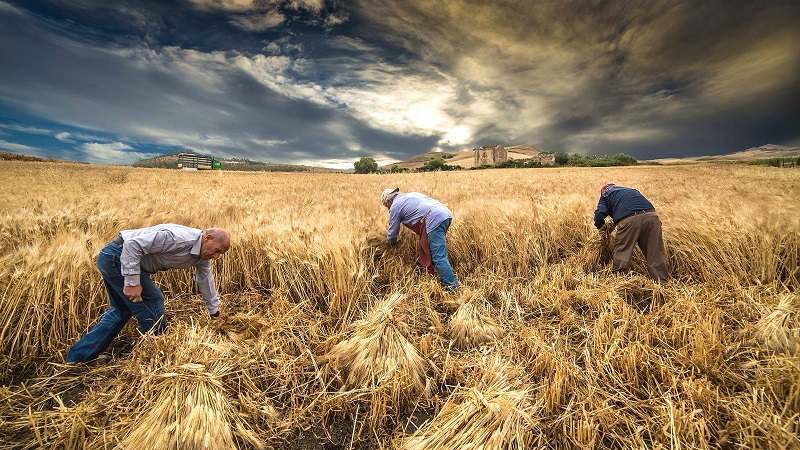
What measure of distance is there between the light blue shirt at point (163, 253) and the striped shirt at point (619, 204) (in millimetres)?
5261

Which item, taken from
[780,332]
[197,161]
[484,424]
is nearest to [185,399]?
[484,424]

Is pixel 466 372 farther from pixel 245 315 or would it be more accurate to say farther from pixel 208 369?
pixel 245 315

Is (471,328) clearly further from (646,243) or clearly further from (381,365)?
(646,243)

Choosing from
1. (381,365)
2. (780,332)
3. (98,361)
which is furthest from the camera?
(98,361)

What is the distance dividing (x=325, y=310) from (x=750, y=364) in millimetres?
3653

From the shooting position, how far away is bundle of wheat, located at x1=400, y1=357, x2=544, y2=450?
69.5 inches

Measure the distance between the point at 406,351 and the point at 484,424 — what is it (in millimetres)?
805

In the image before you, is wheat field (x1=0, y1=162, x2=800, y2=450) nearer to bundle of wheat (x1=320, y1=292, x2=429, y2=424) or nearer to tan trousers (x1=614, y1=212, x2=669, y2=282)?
bundle of wheat (x1=320, y1=292, x2=429, y2=424)

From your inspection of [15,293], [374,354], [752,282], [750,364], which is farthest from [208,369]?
[752,282]

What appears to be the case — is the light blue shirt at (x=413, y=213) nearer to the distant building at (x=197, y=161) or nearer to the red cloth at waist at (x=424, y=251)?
the red cloth at waist at (x=424, y=251)

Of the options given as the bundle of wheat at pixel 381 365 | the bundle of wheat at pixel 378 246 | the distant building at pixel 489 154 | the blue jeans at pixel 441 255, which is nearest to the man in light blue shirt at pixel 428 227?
the blue jeans at pixel 441 255

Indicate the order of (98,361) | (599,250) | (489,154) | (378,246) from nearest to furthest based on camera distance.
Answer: (98,361)
(378,246)
(599,250)
(489,154)

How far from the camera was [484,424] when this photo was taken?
1.85 meters

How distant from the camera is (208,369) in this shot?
211 centimetres
